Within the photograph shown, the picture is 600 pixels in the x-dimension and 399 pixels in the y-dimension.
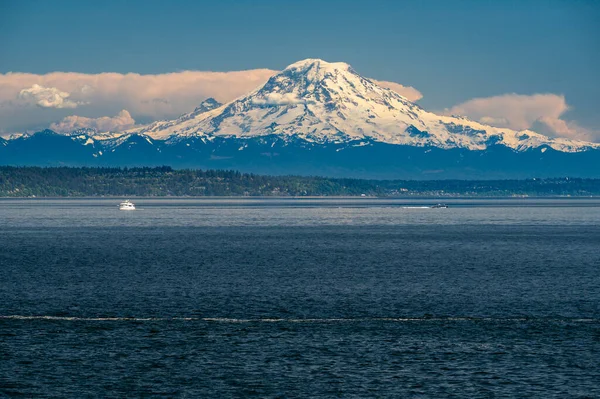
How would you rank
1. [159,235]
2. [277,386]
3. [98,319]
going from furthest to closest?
[159,235] < [98,319] < [277,386]

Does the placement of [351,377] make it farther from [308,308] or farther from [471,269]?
[471,269]

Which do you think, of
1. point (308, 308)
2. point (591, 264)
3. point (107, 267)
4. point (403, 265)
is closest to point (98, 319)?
point (308, 308)

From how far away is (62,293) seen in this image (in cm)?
8725

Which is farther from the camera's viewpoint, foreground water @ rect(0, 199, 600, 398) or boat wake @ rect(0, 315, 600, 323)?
boat wake @ rect(0, 315, 600, 323)

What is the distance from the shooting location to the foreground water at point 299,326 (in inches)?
1924

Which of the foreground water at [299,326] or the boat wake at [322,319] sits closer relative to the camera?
the foreground water at [299,326]

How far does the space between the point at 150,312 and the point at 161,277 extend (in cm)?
2888

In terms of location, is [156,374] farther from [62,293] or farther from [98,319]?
[62,293]

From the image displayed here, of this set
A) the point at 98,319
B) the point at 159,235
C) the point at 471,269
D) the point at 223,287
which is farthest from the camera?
the point at 159,235

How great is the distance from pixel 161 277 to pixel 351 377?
56.2 meters

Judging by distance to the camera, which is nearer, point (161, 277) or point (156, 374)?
point (156, 374)

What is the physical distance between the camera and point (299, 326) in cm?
6744

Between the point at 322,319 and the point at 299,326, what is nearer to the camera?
the point at 299,326

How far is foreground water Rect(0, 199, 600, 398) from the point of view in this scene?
160 feet
